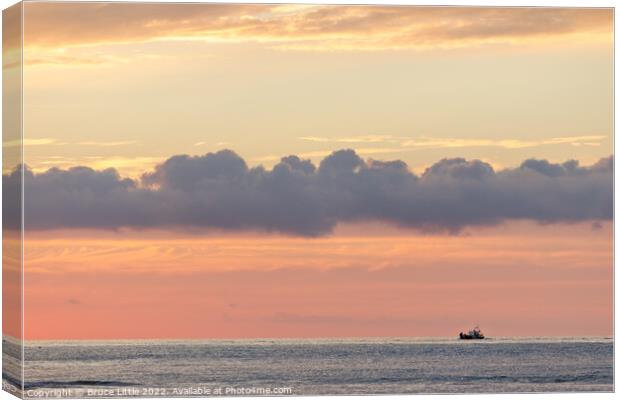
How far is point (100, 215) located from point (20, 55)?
375cm

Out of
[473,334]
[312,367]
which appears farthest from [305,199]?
[473,334]

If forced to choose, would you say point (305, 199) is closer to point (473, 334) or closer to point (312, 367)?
point (312, 367)

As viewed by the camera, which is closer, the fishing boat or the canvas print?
the canvas print

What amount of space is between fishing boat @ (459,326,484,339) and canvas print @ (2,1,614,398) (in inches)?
1.7

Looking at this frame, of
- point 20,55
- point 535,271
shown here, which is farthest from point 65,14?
point 535,271

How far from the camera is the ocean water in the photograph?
37656 mm

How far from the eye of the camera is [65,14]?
123 feet

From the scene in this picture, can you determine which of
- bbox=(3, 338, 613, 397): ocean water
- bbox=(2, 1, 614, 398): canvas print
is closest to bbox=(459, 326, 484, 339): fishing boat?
bbox=(2, 1, 614, 398): canvas print

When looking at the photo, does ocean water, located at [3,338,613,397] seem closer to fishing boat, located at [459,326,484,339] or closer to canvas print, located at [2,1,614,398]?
canvas print, located at [2,1,614,398]

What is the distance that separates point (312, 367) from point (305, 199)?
3616mm

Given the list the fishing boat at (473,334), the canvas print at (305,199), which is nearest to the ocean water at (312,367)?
the canvas print at (305,199)

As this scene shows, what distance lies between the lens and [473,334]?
38.9 metres

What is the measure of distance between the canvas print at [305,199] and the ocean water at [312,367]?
53 millimetres

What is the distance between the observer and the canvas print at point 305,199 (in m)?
37.8
